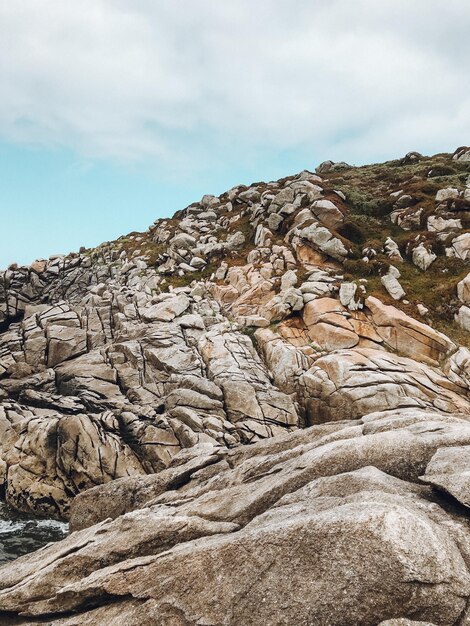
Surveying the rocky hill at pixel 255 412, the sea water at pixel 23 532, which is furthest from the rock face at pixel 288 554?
the sea water at pixel 23 532

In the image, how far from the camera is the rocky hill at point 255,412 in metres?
9.02

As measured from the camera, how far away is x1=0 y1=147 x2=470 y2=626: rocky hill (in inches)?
355

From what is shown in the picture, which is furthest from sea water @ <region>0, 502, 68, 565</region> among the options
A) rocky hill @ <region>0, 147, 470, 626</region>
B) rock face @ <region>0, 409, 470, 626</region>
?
rock face @ <region>0, 409, 470, 626</region>

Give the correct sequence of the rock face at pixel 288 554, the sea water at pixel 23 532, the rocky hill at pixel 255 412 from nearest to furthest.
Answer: the rock face at pixel 288 554 < the rocky hill at pixel 255 412 < the sea water at pixel 23 532

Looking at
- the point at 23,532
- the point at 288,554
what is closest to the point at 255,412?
the point at 23,532

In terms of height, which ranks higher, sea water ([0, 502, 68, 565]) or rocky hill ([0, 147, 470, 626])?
rocky hill ([0, 147, 470, 626])

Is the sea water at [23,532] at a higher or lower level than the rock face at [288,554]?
lower

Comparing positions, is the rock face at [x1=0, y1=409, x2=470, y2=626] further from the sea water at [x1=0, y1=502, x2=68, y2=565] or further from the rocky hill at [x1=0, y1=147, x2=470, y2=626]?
the sea water at [x1=0, y1=502, x2=68, y2=565]

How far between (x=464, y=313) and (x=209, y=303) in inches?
1096

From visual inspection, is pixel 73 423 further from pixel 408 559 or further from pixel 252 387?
pixel 408 559

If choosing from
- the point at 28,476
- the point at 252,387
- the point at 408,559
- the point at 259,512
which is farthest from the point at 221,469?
the point at 28,476

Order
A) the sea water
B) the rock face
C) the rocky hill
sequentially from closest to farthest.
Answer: the rock face → the rocky hill → the sea water

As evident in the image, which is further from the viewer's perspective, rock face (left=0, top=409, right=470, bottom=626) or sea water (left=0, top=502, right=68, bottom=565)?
sea water (left=0, top=502, right=68, bottom=565)

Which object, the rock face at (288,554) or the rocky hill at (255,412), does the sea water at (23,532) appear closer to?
the rocky hill at (255,412)
